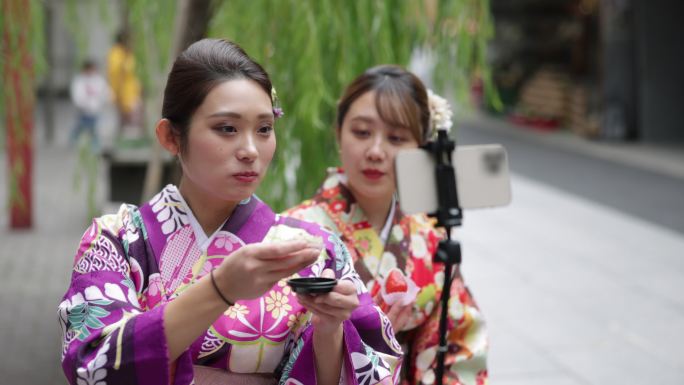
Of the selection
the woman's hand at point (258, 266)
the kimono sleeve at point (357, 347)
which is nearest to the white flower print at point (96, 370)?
the woman's hand at point (258, 266)

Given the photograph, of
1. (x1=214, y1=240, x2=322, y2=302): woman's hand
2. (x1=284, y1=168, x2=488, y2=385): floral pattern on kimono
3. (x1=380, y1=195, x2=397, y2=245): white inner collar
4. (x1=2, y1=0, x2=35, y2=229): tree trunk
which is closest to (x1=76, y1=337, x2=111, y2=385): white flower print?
(x1=214, y1=240, x2=322, y2=302): woman's hand

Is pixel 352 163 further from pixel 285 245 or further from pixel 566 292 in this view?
pixel 566 292

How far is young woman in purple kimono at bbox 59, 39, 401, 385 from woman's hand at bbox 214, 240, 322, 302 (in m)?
0.13

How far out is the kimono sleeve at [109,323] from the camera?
1512 mm

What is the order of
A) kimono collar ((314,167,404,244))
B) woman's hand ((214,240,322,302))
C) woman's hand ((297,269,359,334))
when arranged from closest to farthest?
woman's hand ((214,240,322,302))
woman's hand ((297,269,359,334))
kimono collar ((314,167,404,244))

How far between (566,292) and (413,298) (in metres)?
4.46

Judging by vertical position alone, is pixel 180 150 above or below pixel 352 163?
above

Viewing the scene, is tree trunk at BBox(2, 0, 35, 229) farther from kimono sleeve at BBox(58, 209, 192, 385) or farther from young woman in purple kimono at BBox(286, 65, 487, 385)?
kimono sleeve at BBox(58, 209, 192, 385)

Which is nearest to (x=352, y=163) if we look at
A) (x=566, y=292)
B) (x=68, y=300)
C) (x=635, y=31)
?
(x=68, y=300)

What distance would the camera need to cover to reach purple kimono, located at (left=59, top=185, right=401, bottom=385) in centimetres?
159

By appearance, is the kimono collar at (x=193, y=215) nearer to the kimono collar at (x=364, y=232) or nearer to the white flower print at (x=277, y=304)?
the white flower print at (x=277, y=304)

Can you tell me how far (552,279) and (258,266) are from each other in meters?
5.97

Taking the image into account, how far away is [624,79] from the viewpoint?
16016mm

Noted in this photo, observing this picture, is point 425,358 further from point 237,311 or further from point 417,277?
point 237,311
